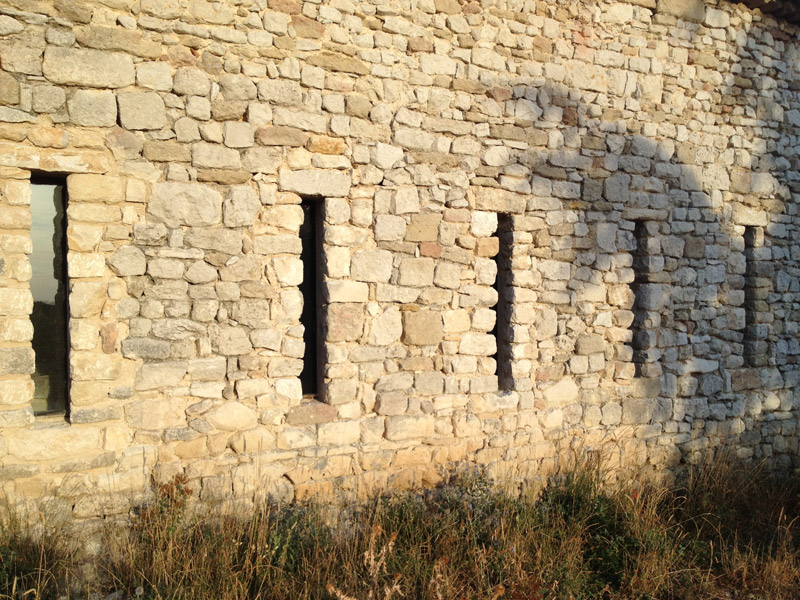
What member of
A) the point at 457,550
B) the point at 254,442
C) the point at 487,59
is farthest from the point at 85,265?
the point at 487,59

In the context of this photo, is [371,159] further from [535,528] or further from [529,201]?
[535,528]

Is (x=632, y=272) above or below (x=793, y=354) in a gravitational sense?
above


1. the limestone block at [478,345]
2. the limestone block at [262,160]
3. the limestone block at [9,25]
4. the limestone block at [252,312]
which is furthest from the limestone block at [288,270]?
the limestone block at [9,25]

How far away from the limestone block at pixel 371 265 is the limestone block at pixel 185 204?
1011mm

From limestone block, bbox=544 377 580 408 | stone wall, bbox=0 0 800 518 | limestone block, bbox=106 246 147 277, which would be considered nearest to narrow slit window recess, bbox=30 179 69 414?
stone wall, bbox=0 0 800 518

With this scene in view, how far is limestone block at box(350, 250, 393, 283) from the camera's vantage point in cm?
441

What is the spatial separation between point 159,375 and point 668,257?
4.56m

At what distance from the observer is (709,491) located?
542cm

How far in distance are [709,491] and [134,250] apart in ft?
17.0

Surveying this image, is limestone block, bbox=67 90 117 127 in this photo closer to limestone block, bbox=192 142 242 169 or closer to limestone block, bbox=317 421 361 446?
limestone block, bbox=192 142 242 169

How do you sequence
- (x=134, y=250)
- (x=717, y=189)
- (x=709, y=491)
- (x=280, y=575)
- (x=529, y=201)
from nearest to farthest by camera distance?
1. (x=280, y=575)
2. (x=134, y=250)
3. (x=529, y=201)
4. (x=709, y=491)
5. (x=717, y=189)

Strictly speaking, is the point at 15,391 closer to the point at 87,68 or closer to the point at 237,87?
the point at 87,68

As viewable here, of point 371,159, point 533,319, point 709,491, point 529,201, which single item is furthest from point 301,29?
point 709,491

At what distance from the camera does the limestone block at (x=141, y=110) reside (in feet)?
12.5
